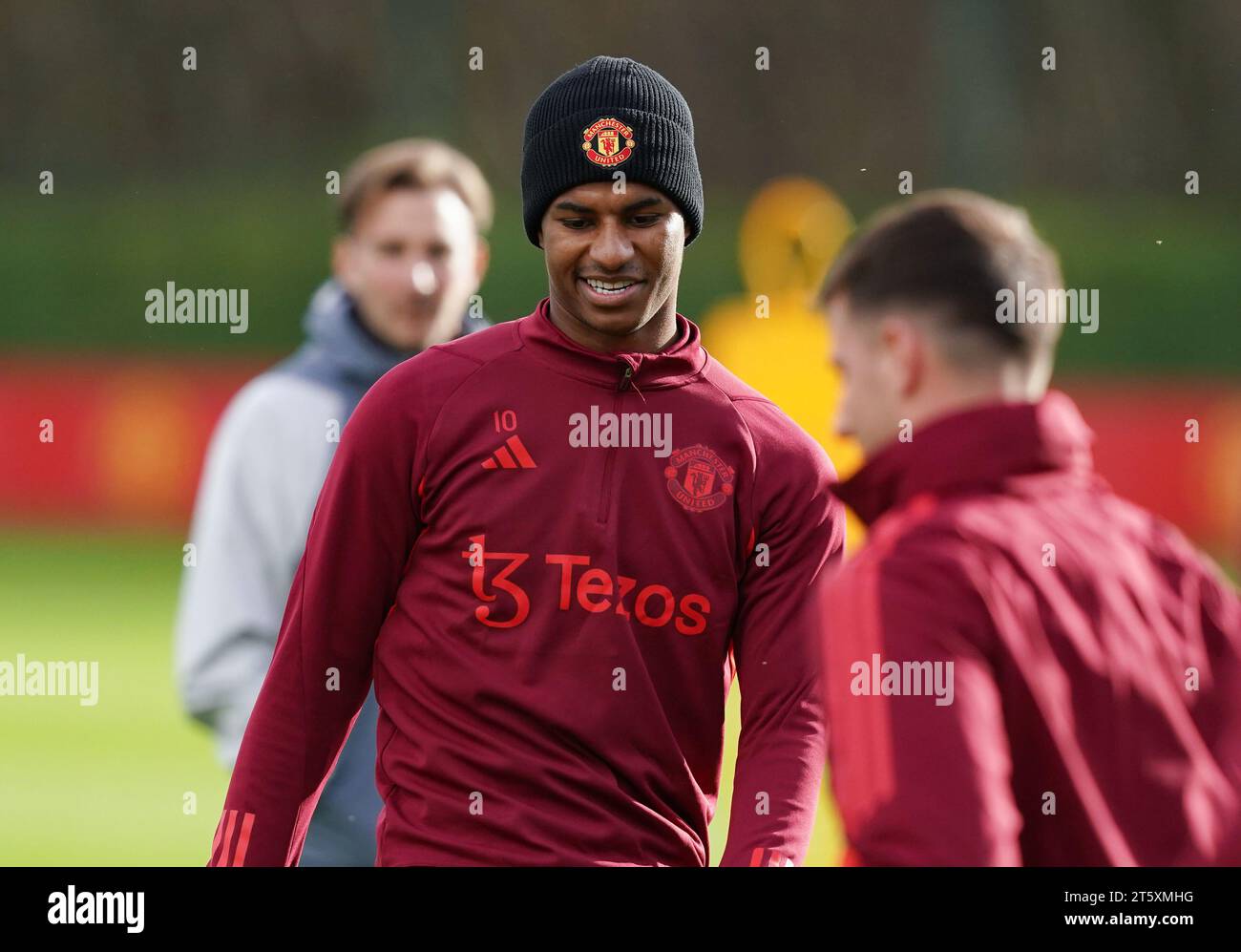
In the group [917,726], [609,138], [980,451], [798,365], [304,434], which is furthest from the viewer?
[798,365]

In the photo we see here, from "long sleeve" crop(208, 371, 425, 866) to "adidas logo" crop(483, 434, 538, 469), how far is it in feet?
0.40

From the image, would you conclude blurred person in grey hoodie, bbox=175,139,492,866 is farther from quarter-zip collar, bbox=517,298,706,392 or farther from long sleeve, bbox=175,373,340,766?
quarter-zip collar, bbox=517,298,706,392

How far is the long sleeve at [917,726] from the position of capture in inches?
77.4

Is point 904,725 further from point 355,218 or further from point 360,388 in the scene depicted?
point 355,218

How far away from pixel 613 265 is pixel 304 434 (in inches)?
58.7

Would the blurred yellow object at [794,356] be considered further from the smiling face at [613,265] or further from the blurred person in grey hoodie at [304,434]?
the smiling face at [613,265]

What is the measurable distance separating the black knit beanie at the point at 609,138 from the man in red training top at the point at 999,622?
68cm

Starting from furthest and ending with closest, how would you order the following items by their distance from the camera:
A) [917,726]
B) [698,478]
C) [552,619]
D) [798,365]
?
1. [798,365]
2. [698,478]
3. [552,619]
4. [917,726]

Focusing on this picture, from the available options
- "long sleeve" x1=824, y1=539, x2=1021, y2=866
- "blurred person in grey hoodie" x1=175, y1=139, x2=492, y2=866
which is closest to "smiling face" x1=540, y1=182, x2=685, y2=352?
"long sleeve" x1=824, y1=539, x2=1021, y2=866

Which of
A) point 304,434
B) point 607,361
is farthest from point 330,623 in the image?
point 304,434

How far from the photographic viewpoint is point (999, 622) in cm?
204

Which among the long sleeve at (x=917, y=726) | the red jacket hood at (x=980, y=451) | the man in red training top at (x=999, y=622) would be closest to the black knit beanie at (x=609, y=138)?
the man in red training top at (x=999, y=622)

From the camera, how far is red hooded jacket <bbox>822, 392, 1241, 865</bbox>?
78.4 inches

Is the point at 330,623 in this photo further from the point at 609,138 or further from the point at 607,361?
the point at 609,138
